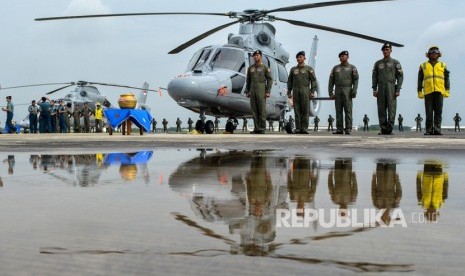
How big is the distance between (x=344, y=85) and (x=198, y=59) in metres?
4.94

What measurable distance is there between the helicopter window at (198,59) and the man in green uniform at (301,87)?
356 centimetres

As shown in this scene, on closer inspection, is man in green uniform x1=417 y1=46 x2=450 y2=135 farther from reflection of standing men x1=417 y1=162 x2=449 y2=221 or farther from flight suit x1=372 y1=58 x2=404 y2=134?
reflection of standing men x1=417 y1=162 x2=449 y2=221

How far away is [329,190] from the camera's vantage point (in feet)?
7.20

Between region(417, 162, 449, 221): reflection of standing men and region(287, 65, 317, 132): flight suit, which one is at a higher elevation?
region(287, 65, 317, 132): flight suit

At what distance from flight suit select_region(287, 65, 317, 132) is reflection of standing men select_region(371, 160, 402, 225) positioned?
28.6ft

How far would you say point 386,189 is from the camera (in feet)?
7.31

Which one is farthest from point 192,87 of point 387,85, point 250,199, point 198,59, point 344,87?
point 250,199

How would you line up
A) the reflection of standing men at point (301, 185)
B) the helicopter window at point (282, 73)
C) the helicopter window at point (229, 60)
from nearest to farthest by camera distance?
the reflection of standing men at point (301, 185) → the helicopter window at point (229, 60) → the helicopter window at point (282, 73)

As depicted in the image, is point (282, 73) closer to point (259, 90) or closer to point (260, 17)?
point (260, 17)

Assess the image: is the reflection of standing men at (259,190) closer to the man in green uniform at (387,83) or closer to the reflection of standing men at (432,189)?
the reflection of standing men at (432,189)

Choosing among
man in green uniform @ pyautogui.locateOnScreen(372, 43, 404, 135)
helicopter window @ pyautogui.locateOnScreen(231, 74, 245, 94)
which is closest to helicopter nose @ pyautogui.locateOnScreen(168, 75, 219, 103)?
helicopter window @ pyautogui.locateOnScreen(231, 74, 245, 94)

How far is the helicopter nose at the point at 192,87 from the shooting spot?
1415cm

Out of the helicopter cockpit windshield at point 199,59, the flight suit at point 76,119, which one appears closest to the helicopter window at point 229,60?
the helicopter cockpit windshield at point 199,59

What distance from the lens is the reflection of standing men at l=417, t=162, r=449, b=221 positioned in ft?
5.67
